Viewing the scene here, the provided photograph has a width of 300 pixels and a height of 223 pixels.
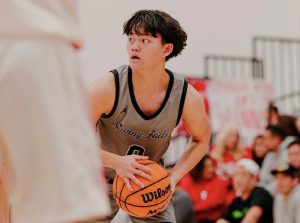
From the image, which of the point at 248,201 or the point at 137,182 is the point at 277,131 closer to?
the point at 248,201

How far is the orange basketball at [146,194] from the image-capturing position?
3.93 metres

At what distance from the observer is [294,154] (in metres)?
7.31

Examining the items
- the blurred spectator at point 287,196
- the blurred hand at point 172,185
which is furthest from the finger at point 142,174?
the blurred spectator at point 287,196

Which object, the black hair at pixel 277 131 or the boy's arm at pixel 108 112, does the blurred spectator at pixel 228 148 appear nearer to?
the black hair at pixel 277 131

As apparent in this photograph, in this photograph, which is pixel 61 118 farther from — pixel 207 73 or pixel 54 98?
pixel 207 73

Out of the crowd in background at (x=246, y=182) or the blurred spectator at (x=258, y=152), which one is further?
the blurred spectator at (x=258, y=152)

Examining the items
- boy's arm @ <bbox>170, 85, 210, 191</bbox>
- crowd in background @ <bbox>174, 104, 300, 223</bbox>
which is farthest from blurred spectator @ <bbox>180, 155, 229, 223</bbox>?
boy's arm @ <bbox>170, 85, 210, 191</bbox>

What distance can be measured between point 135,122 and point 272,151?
430 centimetres

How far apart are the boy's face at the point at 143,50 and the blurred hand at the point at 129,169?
20.8 inches

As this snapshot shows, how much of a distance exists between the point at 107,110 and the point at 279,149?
4.37 meters

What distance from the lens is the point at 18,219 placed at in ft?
7.49

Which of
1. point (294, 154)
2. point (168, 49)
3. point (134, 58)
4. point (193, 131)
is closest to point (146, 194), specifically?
point (193, 131)

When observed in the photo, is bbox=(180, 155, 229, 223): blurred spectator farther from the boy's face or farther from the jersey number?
the boy's face

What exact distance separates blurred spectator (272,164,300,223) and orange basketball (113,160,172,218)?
10.2 feet
